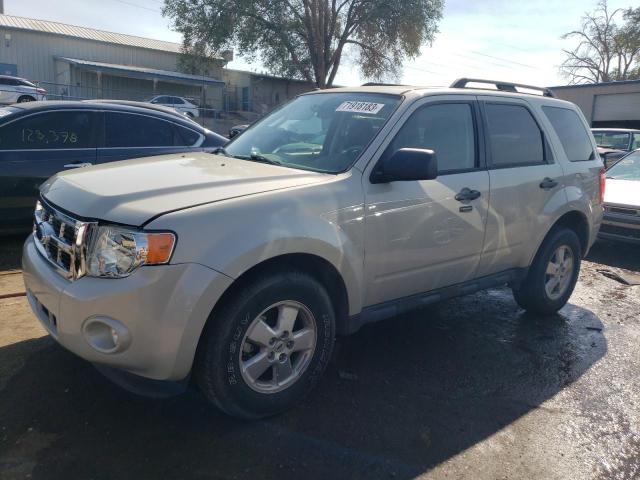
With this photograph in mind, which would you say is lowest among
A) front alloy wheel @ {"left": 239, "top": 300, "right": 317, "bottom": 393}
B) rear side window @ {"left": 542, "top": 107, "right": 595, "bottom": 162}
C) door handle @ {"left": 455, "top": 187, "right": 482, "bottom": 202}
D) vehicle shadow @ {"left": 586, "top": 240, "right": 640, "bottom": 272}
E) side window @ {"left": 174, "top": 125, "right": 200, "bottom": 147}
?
vehicle shadow @ {"left": 586, "top": 240, "right": 640, "bottom": 272}

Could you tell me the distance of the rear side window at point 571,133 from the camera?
4777 millimetres

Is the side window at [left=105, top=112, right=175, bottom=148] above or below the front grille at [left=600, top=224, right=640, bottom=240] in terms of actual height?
above

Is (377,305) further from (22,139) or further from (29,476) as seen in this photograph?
(22,139)

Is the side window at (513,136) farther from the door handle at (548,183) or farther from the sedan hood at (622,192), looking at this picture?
the sedan hood at (622,192)

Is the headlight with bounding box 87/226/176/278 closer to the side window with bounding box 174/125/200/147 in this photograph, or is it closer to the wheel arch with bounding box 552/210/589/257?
the wheel arch with bounding box 552/210/589/257

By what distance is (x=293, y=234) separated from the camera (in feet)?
9.27

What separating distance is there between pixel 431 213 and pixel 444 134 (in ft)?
2.16

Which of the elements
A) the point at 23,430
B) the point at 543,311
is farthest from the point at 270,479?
the point at 543,311

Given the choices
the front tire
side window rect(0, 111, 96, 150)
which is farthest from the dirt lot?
side window rect(0, 111, 96, 150)

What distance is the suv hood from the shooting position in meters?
2.60

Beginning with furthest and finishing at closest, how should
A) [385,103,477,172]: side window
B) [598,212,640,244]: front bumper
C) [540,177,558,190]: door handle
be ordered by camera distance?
[598,212,640,244]: front bumper < [540,177,558,190]: door handle < [385,103,477,172]: side window

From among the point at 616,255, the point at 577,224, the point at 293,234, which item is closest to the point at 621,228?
the point at 616,255

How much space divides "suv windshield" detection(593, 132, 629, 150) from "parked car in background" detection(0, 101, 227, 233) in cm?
1191

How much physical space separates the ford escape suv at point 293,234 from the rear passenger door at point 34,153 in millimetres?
2502
